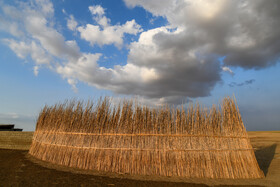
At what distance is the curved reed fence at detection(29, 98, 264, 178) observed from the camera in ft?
12.8

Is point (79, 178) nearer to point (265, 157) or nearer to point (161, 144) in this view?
point (161, 144)

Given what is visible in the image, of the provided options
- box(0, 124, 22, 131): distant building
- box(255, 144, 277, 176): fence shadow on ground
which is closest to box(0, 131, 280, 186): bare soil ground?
box(255, 144, 277, 176): fence shadow on ground

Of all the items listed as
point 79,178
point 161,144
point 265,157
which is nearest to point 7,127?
point 79,178

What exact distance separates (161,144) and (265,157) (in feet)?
15.6

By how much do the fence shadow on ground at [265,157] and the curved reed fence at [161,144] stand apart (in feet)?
3.68

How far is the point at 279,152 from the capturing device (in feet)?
20.5

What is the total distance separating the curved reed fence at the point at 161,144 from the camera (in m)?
3.90

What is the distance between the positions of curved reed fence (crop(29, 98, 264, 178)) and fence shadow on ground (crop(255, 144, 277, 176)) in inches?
44.2

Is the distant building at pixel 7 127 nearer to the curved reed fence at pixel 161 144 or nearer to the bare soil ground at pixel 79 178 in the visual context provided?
the bare soil ground at pixel 79 178

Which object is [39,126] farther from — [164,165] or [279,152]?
[279,152]

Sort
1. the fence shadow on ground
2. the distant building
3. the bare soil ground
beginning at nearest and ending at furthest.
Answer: the bare soil ground < the fence shadow on ground < the distant building

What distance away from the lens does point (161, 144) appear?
4.02 metres

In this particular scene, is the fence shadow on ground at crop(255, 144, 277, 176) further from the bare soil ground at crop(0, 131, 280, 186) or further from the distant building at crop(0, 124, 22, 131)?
the distant building at crop(0, 124, 22, 131)

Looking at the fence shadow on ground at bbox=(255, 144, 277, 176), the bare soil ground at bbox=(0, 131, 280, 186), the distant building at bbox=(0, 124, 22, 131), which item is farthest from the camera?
the distant building at bbox=(0, 124, 22, 131)
